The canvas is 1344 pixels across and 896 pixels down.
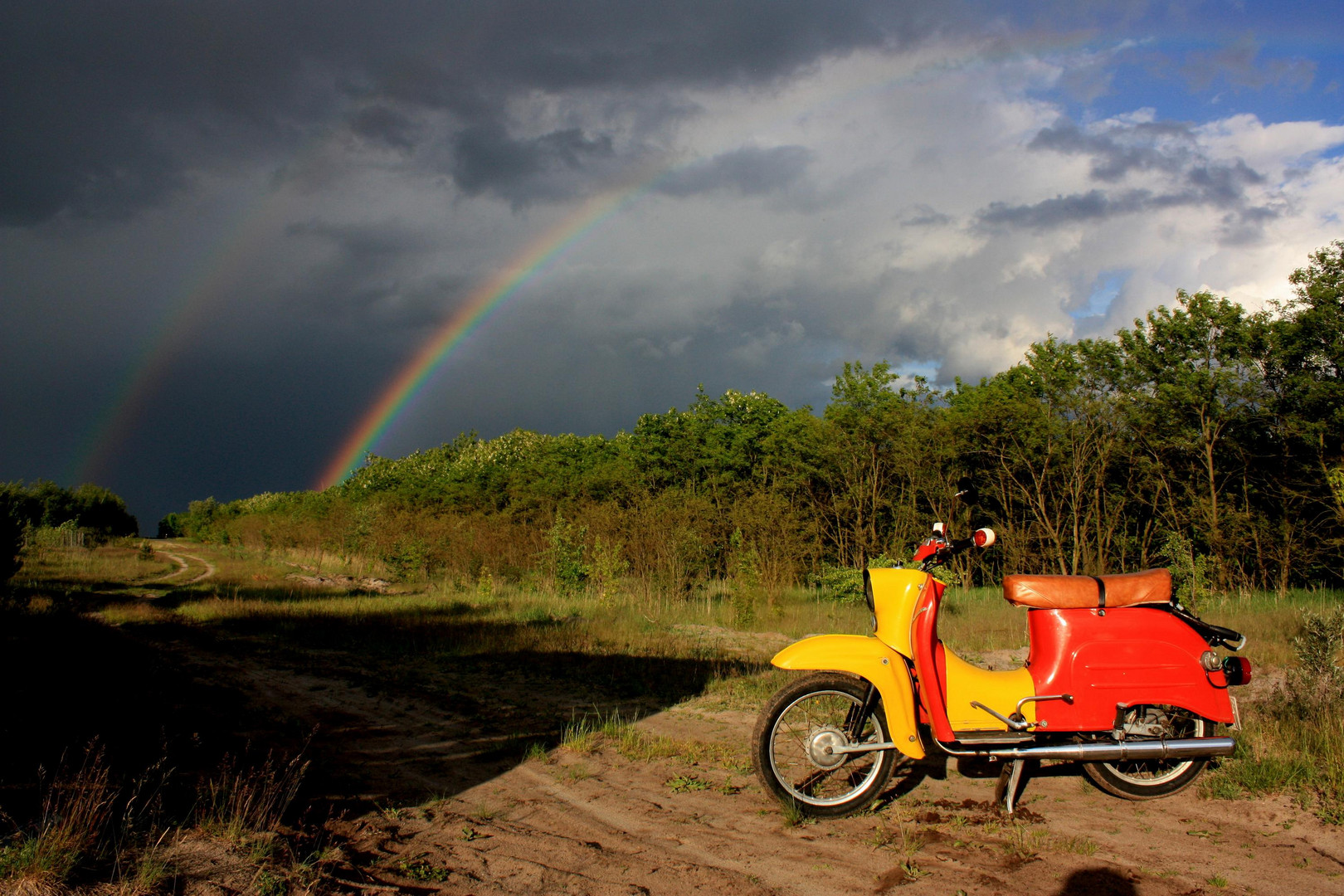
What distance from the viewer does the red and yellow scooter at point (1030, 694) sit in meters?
4.19

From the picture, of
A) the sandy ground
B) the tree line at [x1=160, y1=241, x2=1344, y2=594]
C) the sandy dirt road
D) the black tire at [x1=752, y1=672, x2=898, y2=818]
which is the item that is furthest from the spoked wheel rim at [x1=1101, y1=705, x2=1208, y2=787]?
the sandy dirt road

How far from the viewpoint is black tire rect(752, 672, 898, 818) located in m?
4.18

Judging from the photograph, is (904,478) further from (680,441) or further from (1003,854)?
(1003,854)

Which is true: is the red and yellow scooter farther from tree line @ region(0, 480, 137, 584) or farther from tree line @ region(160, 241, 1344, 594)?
tree line @ region(0, 480, 137, 584)

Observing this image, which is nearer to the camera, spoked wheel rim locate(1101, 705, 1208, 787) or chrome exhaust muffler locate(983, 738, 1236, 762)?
chrome exhaust muffler locate(983, 738, 1236, 762)

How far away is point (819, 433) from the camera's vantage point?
24281 mm

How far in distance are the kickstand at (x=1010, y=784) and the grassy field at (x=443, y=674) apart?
1.16 metres

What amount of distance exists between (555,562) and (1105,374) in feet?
50.5

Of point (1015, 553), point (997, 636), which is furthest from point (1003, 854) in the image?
point (1015, 553)

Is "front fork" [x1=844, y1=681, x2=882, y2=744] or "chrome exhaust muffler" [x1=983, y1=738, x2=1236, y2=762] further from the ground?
"front fork" [x1=844, y1=681, x2=882, y2=744]

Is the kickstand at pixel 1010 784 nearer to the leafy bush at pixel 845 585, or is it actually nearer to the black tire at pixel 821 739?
the black tire at pixel 821 739

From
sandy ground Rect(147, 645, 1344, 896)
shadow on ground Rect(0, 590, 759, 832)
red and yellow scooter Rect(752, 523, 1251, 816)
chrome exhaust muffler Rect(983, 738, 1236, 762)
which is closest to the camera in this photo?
sandy ground Rect(147, 645, 1344, 896)

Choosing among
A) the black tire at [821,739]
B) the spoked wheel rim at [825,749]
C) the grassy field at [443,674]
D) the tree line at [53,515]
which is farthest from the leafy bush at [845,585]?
the tree line at [53,515]

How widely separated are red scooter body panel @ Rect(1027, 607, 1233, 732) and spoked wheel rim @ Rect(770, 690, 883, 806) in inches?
37.5
